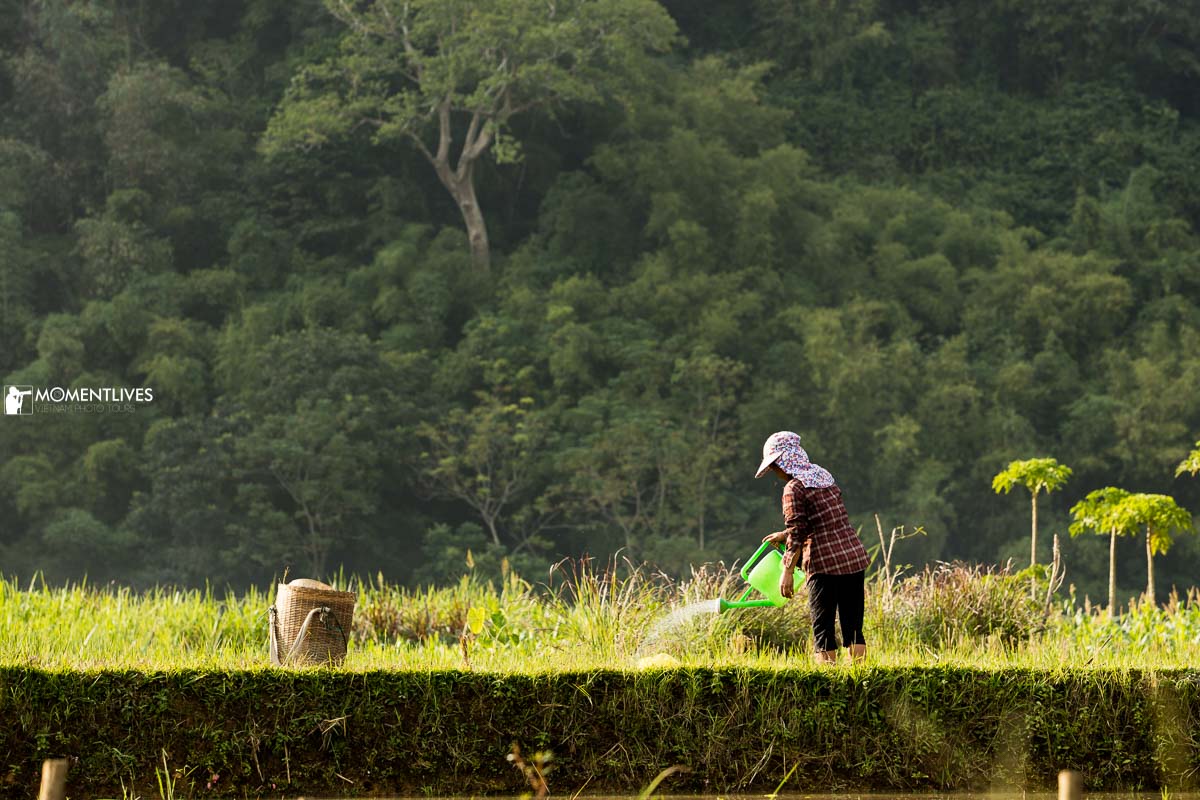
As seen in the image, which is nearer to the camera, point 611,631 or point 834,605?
point 834,605

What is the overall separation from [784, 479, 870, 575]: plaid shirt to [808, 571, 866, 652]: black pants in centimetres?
6

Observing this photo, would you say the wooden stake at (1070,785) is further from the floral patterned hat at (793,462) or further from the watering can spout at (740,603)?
the watering can spout at (740,603)

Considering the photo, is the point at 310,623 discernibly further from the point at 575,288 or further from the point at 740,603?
the point at 575,288

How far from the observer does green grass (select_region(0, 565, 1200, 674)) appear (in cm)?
686

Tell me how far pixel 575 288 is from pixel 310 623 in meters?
22.6

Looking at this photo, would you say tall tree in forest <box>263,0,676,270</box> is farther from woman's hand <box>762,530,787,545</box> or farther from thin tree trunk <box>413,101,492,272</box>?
woman's hand <box>762,530,787,545</box>

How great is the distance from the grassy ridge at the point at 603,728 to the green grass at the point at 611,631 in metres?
0.12

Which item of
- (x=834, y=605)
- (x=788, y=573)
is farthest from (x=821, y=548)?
(x=834, y=605)

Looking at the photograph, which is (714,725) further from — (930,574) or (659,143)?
(659,143)

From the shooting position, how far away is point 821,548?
7055 mm

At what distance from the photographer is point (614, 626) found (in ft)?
26.7

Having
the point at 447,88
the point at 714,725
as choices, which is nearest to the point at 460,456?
the point at 447,88

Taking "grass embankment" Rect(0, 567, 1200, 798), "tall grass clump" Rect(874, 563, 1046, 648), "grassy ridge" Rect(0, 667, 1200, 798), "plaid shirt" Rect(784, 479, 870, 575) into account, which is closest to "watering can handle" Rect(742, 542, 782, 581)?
"plaid shirt" Rect(784, 479, 870, 575)

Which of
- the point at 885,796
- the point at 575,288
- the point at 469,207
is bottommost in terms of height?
the point at 885,796
